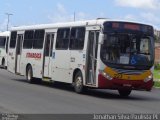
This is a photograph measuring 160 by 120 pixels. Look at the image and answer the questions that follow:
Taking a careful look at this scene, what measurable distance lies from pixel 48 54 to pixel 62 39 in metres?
1.76

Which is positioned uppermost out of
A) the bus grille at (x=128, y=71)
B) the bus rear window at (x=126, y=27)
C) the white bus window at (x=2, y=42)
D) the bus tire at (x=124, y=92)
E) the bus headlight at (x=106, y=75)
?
the bus rear window at (x=126, y=27)

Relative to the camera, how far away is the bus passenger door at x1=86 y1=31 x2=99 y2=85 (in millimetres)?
20406

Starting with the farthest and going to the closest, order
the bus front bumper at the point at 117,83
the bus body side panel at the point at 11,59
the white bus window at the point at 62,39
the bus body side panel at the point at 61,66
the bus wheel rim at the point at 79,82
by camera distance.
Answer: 1. the bus body side panel at the point at 11,59
2. the white bus window at the point at 62,39
3. the bus body side panel at the point at 61,66
4. the bus wheel rim at the point at 79,82
5. the bus front bumper at the point at 117,83

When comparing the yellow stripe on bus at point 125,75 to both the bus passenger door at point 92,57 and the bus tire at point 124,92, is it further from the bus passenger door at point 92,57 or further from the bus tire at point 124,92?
the bus tire at point 124,92

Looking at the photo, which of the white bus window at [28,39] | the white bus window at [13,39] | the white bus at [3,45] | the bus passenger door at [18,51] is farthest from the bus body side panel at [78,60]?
the white bus at [3,45]

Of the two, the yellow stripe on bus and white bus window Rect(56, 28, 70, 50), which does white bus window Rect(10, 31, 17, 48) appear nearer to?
white bus window Rect(56, 28, 70, 50)

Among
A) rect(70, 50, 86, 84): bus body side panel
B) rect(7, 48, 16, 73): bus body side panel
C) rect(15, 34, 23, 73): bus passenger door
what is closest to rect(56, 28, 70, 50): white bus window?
rect(70, 50, 86, 84): bus body side panel

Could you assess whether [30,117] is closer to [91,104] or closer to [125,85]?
[91,104]

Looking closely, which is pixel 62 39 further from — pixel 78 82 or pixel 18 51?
pixel 18 51

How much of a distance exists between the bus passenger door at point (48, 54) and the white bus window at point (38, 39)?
60 cm

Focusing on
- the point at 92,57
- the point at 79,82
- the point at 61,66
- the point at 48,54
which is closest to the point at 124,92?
the point at 79,82

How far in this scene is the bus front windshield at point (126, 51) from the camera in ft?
65.7

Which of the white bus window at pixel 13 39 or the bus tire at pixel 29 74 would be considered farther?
the white bus window at pixel 13 39

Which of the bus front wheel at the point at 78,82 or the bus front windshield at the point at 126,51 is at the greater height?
the bus front windshield at the point at 126,51
